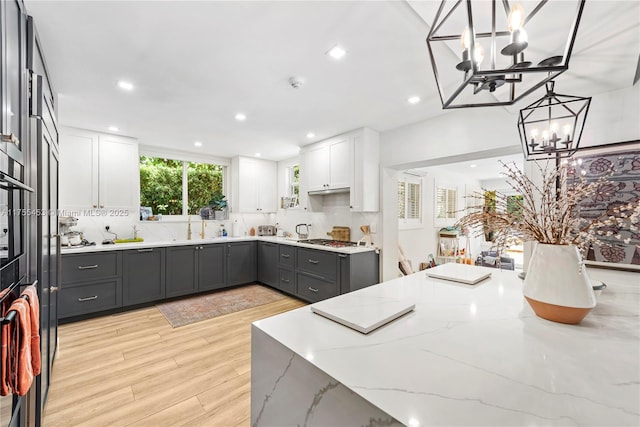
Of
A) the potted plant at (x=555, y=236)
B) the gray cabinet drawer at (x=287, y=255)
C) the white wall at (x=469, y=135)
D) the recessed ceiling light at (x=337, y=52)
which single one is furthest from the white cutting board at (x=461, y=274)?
the gray cabinet drawer at (x=287, y=255)

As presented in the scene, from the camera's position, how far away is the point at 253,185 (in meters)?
5.25

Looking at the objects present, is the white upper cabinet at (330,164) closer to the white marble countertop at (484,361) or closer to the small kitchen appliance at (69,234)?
the white marble countertop at (484,361)

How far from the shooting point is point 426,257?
5.77 meters

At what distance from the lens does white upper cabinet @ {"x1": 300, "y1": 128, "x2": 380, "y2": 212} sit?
140 inches

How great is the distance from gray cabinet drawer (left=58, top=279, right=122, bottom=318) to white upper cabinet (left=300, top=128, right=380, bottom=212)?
2999 mm

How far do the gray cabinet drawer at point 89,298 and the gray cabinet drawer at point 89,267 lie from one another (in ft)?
0.28

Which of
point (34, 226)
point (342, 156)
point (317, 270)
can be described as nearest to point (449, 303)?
point (34, 226)

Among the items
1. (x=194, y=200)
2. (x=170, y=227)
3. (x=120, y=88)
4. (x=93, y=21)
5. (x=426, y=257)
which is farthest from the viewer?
(x=426, y=257)

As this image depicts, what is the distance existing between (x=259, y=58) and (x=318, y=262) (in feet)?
8.26

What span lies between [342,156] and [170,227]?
3.07 meters

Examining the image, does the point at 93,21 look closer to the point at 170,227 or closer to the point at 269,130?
the point at 269,130

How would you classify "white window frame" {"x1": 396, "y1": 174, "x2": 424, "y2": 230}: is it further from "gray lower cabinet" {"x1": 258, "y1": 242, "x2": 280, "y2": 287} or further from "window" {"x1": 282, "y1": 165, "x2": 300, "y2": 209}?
"gray lower cabinet" {"x1": 258, "y1": 242, "x2": 280, "y2": 287}

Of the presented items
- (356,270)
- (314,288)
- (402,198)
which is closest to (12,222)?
(356,270)

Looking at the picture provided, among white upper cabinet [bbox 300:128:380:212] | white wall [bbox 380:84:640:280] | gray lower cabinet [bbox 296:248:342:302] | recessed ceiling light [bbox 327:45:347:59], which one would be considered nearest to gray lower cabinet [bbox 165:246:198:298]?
gray lower cabinet [bbox 296:248:342:302]
